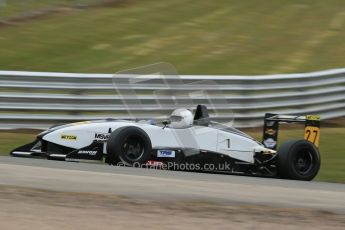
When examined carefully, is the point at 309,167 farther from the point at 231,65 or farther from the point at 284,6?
the point at 284,6

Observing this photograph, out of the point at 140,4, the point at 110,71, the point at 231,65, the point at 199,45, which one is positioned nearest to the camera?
the point at 110,71

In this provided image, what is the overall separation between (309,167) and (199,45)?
1282cm

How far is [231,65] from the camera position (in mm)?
19766

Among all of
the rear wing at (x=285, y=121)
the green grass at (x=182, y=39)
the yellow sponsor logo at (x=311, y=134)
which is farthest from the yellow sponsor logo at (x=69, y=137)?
the green grass at (x=182, y=39)

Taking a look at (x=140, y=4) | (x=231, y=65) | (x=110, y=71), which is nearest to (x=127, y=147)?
(x=110, y=71)

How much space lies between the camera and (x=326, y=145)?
12.9 metres

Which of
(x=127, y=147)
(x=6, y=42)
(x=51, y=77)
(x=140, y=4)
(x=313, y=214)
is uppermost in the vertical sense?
(x=140, y=4)

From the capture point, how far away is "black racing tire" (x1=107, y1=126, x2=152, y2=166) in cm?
895

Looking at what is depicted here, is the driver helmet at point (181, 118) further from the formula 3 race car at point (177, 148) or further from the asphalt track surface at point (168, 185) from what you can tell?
the asphalt track surface at point (168, 185)

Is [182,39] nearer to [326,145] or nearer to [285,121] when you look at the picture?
[326,145]

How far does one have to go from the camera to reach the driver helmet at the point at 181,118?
9.45 meters

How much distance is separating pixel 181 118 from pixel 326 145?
4.39m

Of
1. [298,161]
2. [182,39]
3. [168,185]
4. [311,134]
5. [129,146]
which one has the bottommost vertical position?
[168,185]

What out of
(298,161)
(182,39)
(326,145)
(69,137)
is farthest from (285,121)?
(182,39)
